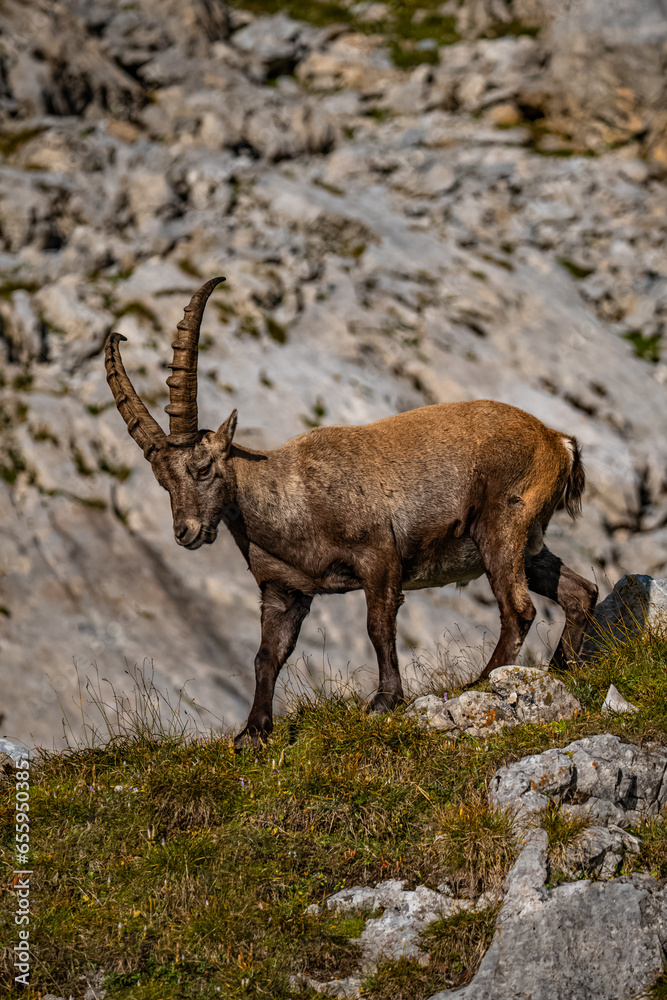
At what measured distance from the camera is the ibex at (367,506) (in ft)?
26.4

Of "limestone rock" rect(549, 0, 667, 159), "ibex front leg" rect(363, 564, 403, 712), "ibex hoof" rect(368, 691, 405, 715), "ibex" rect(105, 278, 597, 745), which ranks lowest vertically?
"ibex hoof" rect(368, 691, 405, 715)

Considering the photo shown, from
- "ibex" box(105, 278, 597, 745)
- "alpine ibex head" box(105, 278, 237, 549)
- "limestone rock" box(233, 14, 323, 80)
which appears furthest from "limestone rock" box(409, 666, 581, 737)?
"limestone rock" box(233, 14, 323, 80)

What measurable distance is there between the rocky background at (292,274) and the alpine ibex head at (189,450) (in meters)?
4.92

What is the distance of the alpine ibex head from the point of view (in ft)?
26.0

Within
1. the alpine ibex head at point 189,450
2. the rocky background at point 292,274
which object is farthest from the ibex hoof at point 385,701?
the rocky background at point 292,274

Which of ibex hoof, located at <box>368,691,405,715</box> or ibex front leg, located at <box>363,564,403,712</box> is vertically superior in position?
ibex front leg, located at <box>363,564,403,712</box>

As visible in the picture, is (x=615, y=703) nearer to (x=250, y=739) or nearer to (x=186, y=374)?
(x=250, y=739)

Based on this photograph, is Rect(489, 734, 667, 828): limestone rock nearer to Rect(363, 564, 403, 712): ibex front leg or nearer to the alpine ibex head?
Rect(363, 564, 403, 712): ibex front leg

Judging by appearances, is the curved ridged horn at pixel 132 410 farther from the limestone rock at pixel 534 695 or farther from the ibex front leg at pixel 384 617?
the limestone rock at pixel 534 695

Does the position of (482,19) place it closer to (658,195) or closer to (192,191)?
(658,195)

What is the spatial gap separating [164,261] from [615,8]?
1864cm

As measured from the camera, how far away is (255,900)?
586cm

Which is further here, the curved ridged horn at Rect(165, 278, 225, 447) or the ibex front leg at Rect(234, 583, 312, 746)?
the ibex front leg at Rect(234, 583, 312, 746)

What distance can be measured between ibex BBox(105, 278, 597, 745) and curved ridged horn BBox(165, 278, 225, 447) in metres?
0.01
